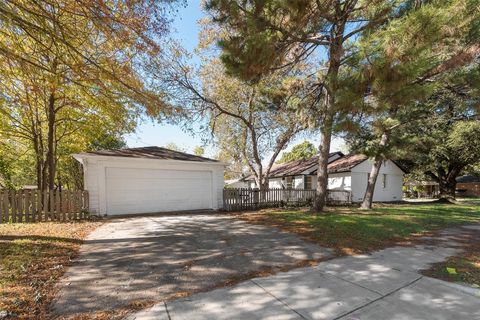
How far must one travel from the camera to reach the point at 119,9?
209 inches

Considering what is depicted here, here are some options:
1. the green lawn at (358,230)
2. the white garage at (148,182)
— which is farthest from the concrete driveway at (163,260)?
the white garage at (148,182)

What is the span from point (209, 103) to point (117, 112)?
728 centimetres

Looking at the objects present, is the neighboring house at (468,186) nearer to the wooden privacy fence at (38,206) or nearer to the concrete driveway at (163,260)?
the concrete driveway at (163,260)

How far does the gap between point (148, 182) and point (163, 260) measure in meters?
7.17

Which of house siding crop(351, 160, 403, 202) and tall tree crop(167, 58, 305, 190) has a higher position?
tall tree crop(167, 58, 305, 190)

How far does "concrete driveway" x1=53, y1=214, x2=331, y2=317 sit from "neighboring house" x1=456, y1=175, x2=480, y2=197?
38.7 metres

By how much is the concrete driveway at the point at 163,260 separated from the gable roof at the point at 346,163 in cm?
1349

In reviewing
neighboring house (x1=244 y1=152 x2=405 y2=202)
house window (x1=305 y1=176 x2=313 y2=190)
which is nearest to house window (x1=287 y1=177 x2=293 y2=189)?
neighboring house (x1=244 y1=152 x2=405 y2=202)

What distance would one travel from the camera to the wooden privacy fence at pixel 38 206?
27.3 feet

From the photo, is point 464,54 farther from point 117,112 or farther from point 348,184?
point 348,184

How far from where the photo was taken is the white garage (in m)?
10.1

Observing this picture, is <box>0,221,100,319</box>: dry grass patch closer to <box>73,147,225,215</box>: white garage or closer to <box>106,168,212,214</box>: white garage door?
<box>73,147,225,215</box>: white garage

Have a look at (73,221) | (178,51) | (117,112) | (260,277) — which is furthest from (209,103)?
(260,277)

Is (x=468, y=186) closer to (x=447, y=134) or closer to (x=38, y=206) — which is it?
(x=447, y=134)
